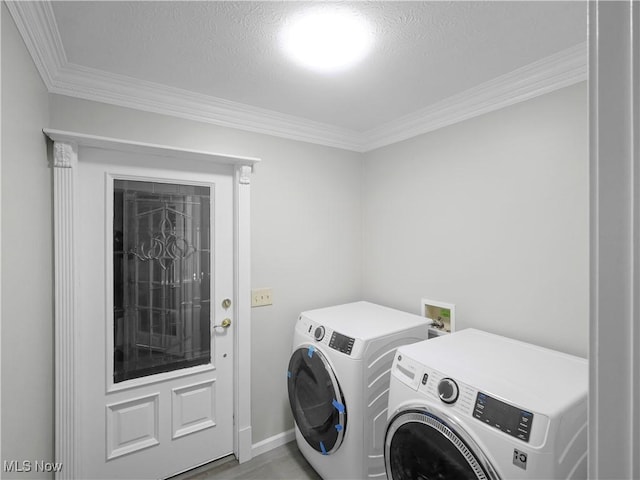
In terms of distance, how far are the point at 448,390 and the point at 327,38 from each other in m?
1.53

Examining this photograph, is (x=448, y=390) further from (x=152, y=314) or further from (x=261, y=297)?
(x=152, y=314)

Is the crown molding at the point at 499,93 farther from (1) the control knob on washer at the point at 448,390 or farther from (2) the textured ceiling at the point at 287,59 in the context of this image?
(1) the control knob on washer at the point at 448,390

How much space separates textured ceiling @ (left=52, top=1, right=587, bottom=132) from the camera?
1.25 meters

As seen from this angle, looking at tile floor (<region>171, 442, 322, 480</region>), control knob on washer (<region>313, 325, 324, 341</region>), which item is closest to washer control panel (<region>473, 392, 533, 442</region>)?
control knob on washer (<region>313, 325, 324, 341</region>)

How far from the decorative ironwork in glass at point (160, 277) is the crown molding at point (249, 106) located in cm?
48

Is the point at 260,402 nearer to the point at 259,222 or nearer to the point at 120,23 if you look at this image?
the point at 259,222

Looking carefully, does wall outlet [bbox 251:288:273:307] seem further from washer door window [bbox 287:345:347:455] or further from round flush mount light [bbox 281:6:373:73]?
round flush mount light [bbox 281:6:373:73]

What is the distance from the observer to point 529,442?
1021 mm

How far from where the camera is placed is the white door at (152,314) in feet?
5.92

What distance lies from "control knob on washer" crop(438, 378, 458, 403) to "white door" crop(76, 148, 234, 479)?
1.41 meters

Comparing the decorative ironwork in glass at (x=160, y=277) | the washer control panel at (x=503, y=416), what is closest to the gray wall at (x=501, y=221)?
the washer control panel at (x=503, y=416)

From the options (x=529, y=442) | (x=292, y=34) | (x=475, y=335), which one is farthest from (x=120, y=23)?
(x=475, y=335)

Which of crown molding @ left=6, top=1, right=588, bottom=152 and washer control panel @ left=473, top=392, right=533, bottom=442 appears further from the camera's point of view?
crown molding @ left=6, top=1, right=588, bottom=152

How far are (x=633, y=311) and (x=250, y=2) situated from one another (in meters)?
1.41
